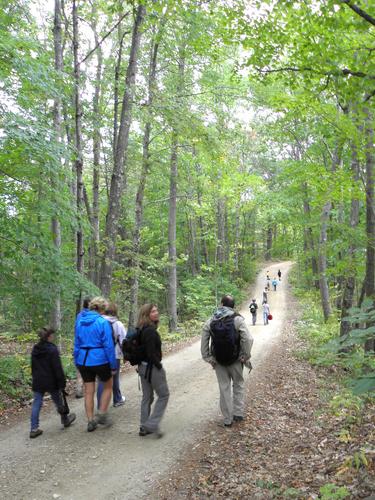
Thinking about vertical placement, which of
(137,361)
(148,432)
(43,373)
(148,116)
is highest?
(148,116)

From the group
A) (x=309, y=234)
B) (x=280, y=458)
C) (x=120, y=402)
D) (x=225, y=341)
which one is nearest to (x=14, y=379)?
(x=120, y=402)

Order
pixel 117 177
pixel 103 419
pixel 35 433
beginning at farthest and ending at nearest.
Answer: pixel 117 177, pixel 103 419, pixel 35 433

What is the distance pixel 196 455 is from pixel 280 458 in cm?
114

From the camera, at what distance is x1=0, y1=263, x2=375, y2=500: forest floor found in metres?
4.21

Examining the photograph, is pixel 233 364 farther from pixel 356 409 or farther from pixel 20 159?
pixel 20 159

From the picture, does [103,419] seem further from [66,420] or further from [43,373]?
[43,373]

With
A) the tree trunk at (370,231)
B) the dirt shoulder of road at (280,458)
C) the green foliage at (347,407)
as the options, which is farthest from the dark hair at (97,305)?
the tree trunk at (370,231)

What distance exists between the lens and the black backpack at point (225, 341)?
586 centimetres

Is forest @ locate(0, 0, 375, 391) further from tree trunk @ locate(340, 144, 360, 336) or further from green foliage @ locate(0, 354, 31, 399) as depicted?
green foliage @ locate(0, 354, 31, 399)

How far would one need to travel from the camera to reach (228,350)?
587 centimetres

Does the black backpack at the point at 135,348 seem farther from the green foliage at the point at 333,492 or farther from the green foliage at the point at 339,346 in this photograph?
the green foliage at the point at 333,492

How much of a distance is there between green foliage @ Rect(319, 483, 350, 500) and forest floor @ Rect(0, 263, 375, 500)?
61 mm

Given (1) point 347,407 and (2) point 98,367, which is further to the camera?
(1) point 347,407

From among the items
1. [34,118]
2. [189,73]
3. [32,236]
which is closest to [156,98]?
[34,118]
